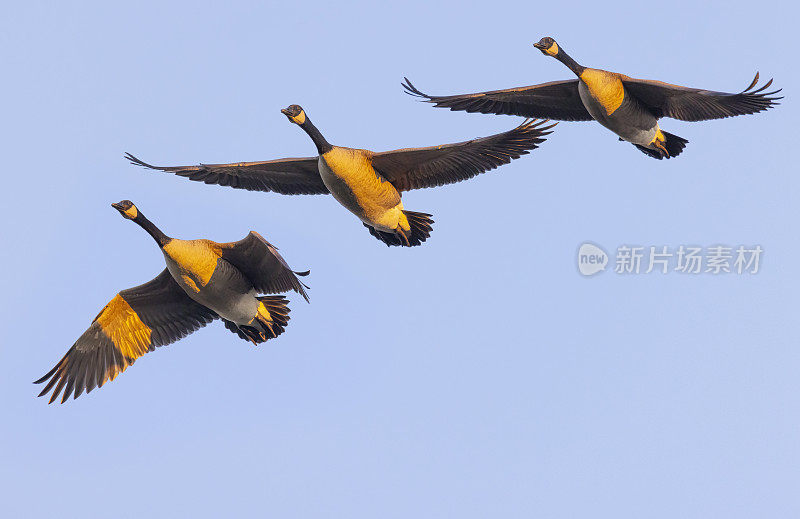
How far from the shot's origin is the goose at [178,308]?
19812mm

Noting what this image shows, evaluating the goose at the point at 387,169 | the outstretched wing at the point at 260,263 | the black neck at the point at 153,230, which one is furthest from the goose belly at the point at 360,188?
the black neck at the point at 153,230

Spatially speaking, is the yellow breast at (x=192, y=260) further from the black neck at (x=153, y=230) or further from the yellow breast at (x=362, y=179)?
the yellow breast at (x=362, y=179)

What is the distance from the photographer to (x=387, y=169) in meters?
20.4

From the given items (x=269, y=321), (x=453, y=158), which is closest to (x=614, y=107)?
(x=453, y=158)

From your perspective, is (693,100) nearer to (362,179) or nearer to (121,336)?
(362,179)

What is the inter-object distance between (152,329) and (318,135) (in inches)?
152

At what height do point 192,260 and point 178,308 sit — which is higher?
point 192,260

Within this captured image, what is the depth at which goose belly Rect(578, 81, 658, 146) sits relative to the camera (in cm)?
2098

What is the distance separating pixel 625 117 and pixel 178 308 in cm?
727

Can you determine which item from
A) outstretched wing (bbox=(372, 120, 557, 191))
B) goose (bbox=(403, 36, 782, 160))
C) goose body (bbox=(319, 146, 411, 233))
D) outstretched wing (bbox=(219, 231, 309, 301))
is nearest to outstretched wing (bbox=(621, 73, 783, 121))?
goose (bbox=(403, 36, 782, 160))

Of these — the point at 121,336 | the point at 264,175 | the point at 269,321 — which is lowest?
the point at 121,336

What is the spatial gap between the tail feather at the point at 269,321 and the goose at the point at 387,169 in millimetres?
1742

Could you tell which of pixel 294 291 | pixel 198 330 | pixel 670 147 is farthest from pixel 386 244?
pixel 670 147

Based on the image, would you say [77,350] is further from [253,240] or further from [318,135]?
[318,135]
